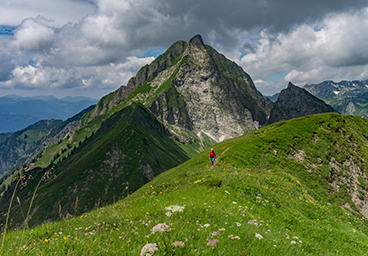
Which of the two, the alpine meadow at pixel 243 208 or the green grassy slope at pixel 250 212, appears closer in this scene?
the alpine meadow at pixel 243 208

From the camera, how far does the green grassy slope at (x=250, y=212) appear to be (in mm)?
5332

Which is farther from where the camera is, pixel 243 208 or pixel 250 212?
pixel 250 212

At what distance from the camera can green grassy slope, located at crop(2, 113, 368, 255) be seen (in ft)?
17.5

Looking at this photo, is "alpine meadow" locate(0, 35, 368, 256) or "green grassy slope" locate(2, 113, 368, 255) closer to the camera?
"alpine meadow" locate(0, 35, 368, 256)

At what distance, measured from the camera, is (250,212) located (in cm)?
1135

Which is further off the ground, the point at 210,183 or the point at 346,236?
the point at 210,183

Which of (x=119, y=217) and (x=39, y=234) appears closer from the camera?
(x=39, y=234)

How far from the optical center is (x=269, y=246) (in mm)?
6188

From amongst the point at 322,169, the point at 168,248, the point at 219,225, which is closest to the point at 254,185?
the point at 219,225

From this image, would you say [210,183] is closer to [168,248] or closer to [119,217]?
[119,217]

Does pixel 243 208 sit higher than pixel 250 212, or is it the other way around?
pixel 243 208

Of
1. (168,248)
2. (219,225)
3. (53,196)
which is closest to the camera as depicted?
(168,248)

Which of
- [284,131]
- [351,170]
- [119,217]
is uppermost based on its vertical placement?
[284,131]

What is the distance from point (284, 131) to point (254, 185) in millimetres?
36942
